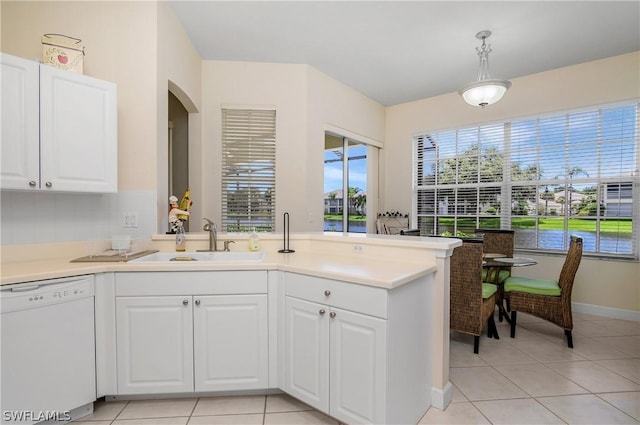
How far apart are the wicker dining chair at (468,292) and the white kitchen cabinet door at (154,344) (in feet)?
6.94

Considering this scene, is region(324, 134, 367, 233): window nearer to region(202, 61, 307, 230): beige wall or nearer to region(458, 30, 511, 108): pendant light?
region(202, 61, 307, 230): beige wall

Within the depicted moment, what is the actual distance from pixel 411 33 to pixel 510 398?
3.28m

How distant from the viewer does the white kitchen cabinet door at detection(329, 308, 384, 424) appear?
4.79 ft

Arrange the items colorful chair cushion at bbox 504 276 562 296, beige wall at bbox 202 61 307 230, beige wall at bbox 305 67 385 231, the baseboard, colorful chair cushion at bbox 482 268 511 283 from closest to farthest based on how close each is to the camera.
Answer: colorful chair cushion at bbox 504 276 562 296
colorful chair cushion at bbox 482 268 511 283
the baseboard
beige wall at bbox 202 61 307 230
beige wall at bbox 305 67 385 231

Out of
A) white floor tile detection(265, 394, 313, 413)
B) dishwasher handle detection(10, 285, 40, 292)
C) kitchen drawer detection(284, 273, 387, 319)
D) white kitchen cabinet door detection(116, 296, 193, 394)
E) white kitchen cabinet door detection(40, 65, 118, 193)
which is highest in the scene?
white kitchen cabinet door detection(40, 65, 118, 193)

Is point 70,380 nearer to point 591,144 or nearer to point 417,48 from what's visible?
point 417,48

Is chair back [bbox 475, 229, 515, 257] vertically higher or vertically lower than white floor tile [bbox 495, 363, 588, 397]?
higher

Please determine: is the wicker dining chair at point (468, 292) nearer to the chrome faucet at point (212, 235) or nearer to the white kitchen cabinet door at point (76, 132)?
the chrome faucet at point (212, 235)

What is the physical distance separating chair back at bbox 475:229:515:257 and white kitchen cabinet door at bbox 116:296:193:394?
11.7ft

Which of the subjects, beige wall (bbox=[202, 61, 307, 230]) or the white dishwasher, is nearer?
the white dishwasher

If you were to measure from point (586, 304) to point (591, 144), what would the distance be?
6.41ft

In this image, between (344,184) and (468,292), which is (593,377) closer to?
(468,292)

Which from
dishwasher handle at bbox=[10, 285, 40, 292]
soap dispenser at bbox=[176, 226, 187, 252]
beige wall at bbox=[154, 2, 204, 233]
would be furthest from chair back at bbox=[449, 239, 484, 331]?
dishwasher handle at bbox=[10, 285, 40, 292]

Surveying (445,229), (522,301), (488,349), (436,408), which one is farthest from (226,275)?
(445,229)
